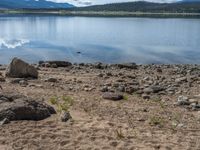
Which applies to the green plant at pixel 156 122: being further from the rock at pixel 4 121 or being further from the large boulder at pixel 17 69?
the large boulder at pixel 17 69

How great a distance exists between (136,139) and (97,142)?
69cm

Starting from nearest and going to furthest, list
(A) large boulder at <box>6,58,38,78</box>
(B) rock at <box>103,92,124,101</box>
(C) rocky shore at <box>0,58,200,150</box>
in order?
(C) rocky shore at <box>0,58,200,150</box> < (B) rock at <box>103,92,124,101</box> < (A) large boulder at <box>6,58,38,78</box>

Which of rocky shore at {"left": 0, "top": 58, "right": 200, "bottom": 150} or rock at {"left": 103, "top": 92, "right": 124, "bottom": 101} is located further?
rock at {"left": 103, "top": 92, "right": 124, "bottom": 101}

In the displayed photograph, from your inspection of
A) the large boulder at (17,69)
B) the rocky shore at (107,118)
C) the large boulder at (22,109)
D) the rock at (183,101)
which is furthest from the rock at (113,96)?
the large boulder at (17,69)

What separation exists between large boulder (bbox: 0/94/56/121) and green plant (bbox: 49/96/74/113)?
1.30ft

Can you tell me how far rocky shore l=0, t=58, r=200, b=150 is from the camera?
7.13 meters

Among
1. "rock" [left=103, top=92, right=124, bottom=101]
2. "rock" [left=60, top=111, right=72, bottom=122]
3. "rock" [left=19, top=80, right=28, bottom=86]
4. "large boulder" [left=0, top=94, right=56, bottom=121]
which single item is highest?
"large boulder" [left=0, top=94, right=56, bottom=121]

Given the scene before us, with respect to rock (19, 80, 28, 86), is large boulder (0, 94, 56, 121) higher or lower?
higher

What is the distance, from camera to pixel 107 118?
28.5ft

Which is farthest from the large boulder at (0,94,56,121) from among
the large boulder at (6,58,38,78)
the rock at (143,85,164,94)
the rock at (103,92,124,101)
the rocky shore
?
the large boulder at (6,58,38,78)

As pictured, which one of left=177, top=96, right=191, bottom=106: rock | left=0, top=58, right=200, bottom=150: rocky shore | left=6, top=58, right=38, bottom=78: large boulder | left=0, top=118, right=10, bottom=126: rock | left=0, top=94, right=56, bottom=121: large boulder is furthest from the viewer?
left=6, top=58, right=38, bottom=78: large boulder

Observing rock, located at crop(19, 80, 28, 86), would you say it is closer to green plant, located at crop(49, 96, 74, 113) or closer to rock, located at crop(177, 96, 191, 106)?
green plant, located at crop(49, 96, 74, 113)

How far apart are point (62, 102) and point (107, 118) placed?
5.72 feet

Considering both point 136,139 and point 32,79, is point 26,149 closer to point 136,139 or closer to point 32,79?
point 136,139
